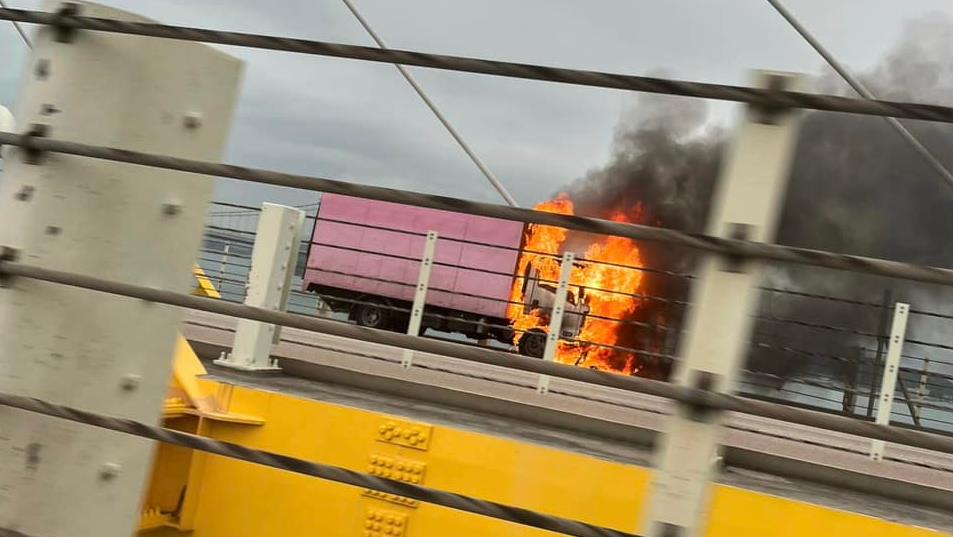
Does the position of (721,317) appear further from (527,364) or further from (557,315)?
(557,315)

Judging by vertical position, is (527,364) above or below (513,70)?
below

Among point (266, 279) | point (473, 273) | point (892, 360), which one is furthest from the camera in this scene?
point (473, 273)

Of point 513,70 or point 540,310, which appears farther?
point 540,310

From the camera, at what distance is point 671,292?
16047 millimetres

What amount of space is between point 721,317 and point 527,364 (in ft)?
0.77

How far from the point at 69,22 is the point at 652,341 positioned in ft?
49.2

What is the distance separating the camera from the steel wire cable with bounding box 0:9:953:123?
0.89 metres

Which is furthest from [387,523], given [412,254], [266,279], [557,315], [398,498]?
[412,254]

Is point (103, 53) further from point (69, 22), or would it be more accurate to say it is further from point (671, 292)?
point (671, 292)

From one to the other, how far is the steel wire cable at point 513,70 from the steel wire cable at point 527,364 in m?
0.34

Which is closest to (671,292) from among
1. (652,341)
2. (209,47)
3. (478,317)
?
(652,341)

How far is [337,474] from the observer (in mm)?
987

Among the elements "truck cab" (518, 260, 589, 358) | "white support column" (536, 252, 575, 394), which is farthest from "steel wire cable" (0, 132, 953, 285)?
"truck cab" (518, 260, 589, 358)

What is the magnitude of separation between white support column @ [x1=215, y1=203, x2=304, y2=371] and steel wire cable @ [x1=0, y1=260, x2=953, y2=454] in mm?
2922
